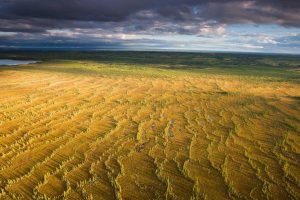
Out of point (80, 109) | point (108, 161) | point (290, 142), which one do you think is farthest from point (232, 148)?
point (80, 109)

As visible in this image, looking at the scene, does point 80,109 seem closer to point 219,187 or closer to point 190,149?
point 190,149

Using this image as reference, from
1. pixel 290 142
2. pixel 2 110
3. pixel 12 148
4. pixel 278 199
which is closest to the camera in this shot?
pixel 278 199

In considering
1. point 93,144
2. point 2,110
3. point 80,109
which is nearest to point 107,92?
point 80,109

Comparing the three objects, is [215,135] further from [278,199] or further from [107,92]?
[107,92]

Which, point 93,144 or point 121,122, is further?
point 121,122

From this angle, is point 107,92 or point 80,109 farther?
point 107,92

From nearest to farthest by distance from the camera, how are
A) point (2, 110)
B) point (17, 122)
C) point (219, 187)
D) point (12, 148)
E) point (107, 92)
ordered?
1. point (219, 187)
2. point (12, 148)
3. point (17, 122)
4. point (2, 110)
5. point (107, 92)
